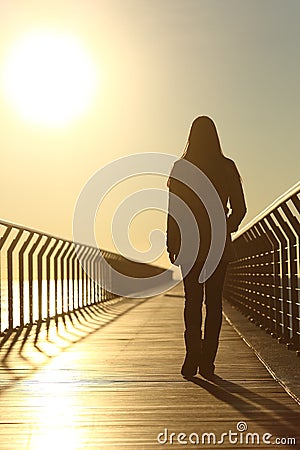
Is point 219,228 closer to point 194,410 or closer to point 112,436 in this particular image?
point 194,410

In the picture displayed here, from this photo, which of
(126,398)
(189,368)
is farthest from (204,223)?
(126,398)

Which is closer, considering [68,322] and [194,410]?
[194,410]

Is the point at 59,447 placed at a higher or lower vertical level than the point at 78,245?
lower

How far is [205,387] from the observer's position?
6215 millimetres

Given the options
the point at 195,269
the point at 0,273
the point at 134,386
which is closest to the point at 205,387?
the point at 134,386

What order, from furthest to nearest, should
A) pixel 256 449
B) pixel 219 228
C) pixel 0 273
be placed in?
pixel 0 273 < pixel 219 228 < pixel 256 449

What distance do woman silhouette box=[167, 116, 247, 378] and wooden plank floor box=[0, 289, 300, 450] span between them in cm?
20

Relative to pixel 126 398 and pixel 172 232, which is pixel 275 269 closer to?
pixel 172 232

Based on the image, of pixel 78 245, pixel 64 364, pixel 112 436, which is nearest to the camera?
pixel 112 436

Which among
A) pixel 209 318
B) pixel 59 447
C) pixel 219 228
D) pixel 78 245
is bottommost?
pixel 59 447

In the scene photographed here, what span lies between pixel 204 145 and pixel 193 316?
1149 millimetres

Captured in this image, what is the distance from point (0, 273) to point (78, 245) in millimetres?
6043

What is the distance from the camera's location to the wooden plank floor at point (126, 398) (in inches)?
180

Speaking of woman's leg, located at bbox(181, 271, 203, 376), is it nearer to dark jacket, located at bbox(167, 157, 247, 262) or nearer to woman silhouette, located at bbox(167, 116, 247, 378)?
woman silhouette, located at bbox(167, 116, 247, 378)
